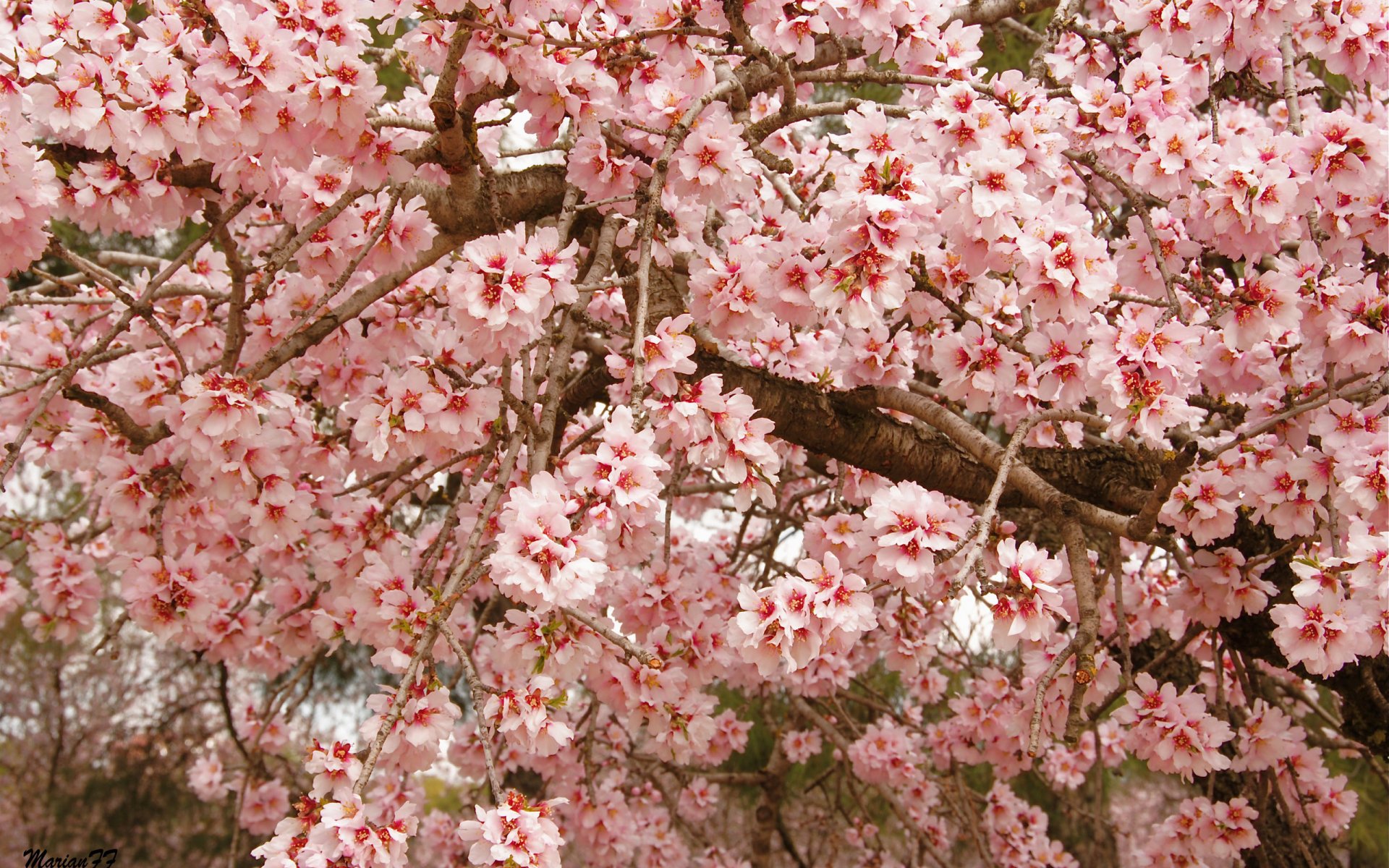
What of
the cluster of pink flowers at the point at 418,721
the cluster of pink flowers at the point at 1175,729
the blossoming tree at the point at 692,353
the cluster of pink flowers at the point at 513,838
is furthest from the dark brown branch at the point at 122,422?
the cluster of pink flowers at the point at 1175,729

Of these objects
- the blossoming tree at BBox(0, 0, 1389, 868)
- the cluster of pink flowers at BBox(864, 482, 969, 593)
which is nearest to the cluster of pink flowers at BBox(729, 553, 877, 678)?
the blossoming tree at BBox(0, 0, 1389, 868)

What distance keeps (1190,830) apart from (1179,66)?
6.33ft

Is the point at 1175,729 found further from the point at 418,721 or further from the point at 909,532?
the point at 418,721

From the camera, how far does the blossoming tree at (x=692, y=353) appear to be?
55.1 inches

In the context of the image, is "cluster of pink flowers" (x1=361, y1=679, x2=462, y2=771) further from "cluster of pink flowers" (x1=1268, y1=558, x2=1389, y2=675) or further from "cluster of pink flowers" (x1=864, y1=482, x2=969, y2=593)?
"cluster of pink flowers" (x1=1268, y1=558, x2=1389, y2=675)

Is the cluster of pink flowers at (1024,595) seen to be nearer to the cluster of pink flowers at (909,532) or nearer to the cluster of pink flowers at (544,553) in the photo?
the cluster of pink flowers at (909,532)

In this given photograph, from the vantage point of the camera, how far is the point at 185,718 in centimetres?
747

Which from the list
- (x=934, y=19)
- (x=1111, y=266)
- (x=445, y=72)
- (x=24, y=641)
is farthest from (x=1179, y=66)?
(x=24, y=641)

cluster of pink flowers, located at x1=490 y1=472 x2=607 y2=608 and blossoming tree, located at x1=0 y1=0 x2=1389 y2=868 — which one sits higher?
blossoming tree, located at x1=0 y1=0 x2=1389 y2=868

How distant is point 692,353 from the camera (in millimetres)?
1519

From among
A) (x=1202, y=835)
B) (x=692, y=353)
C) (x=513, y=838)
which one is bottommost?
(x=513, y=838)

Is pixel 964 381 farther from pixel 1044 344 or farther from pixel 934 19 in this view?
pixel 934 19

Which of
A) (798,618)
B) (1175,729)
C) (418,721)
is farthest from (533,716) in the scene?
(1175,729)

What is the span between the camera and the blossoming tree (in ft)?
4.59
